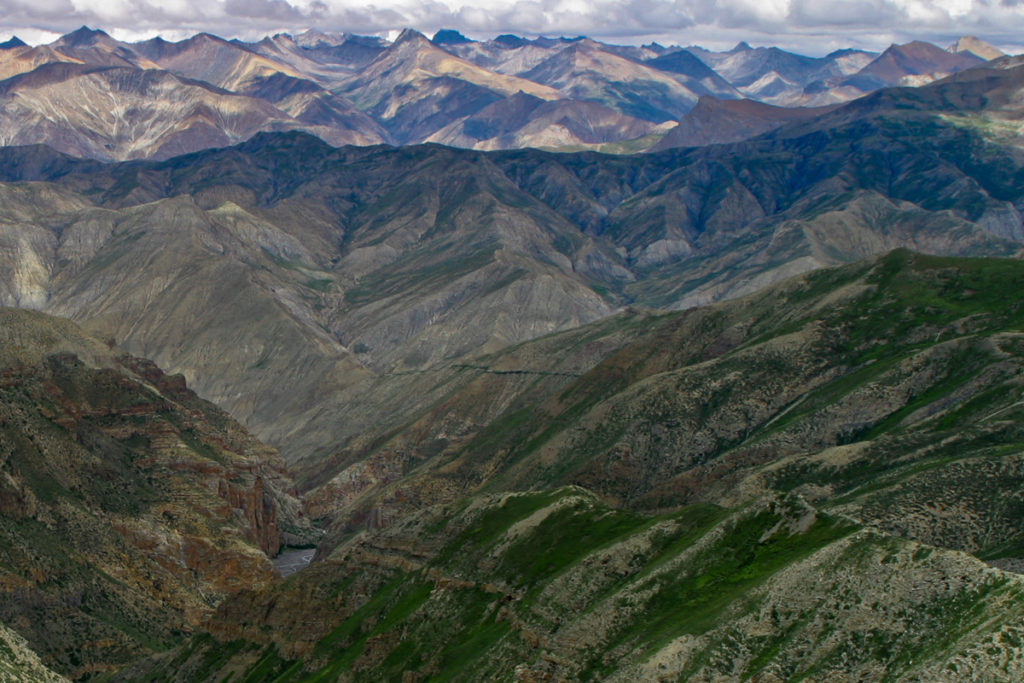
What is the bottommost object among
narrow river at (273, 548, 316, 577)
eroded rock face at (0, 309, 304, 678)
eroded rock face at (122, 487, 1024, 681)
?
narrow river at (273, 548, 316, 577)

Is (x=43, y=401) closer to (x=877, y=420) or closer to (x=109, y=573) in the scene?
(x=109, y=573)

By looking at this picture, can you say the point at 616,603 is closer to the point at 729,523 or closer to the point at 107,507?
the point at 729,523

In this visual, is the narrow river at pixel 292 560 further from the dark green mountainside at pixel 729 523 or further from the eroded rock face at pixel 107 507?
the dark green mountainside at pixel 729 523

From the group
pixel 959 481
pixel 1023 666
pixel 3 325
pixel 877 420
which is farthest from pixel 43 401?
pixel 1023 666

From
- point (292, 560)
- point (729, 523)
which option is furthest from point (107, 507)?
point (729, 523)

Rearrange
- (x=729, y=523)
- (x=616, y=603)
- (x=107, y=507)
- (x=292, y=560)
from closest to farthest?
(x=616, y=603) → (x=729, y=523) → (x=107, y=507) → (x=292, y=560)

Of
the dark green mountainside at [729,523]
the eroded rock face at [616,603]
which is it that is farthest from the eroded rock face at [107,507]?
the eroded rock face at [616,603]

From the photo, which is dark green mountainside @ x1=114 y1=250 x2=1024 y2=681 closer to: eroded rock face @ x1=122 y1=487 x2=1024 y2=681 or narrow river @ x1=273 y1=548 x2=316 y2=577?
eroded rock face @ x1=122 y1=487 x2=1024 y2=681

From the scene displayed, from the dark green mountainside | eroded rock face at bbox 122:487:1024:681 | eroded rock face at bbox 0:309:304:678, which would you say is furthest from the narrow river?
eroded rock face at bbox 122:487:1024:681

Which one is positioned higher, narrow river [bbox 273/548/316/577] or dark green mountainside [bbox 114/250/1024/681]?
dark green mountainside [bbox 114/250/1024/681]
